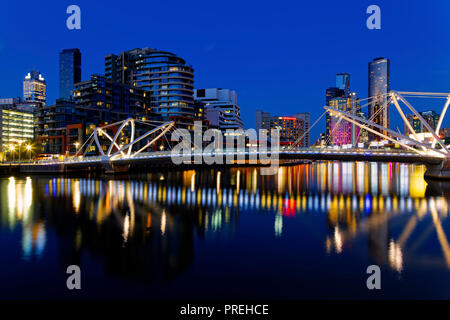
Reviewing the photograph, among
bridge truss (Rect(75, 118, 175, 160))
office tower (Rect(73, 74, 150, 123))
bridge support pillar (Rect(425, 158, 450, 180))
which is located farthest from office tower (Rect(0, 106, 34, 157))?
bridge support pillar (Rect(425, 158, 450, 180))

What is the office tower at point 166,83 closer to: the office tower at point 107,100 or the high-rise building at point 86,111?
the office tower at point 107,100

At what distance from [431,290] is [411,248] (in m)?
5.11

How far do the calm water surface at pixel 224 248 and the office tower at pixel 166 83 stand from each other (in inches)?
3269

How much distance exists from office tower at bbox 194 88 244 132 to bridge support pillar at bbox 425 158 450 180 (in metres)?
97.7

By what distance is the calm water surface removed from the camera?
11.0 meters

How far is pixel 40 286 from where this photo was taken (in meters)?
11.2

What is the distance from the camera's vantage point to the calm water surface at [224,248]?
11.0 metres

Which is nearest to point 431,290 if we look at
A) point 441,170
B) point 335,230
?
point 335,230

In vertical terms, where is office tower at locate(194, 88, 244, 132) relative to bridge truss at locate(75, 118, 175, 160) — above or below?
above

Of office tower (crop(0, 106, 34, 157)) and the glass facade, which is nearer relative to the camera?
the glass facade

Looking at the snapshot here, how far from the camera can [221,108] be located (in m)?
154

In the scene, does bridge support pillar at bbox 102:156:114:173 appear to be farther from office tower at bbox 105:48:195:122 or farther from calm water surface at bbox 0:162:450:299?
office tower at bbox 105:48:195:122

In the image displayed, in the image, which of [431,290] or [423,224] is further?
[423,224]
